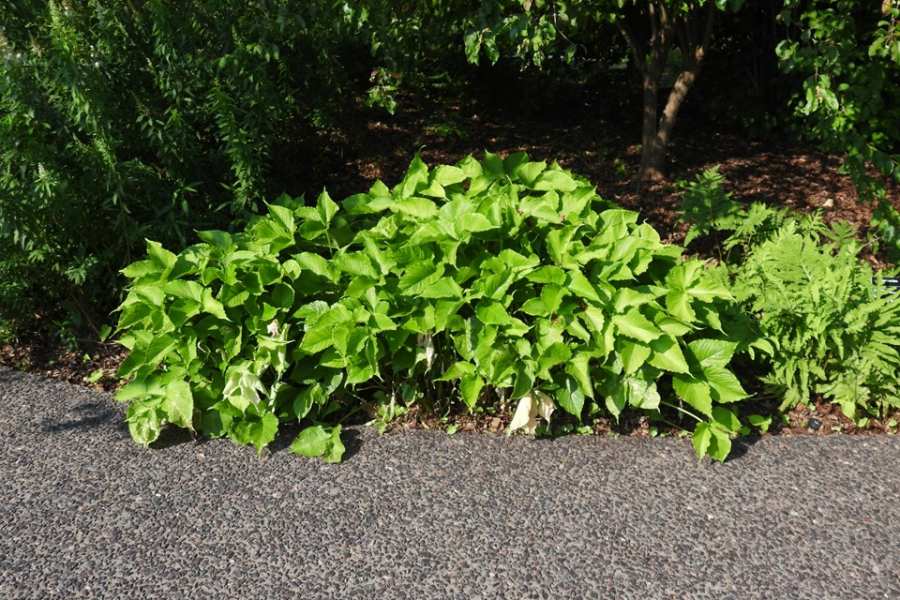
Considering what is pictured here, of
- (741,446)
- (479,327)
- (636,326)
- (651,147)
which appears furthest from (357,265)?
(651,147)

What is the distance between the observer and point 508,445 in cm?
338

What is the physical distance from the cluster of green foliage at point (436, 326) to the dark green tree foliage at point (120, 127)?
83 centimetres

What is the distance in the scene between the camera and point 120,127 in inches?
172

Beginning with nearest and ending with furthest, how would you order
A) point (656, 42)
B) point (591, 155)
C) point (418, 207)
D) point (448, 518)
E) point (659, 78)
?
point (448, 518) < point (418, 207) < point (656, 42) < point (659, 78) < point (591, 155)

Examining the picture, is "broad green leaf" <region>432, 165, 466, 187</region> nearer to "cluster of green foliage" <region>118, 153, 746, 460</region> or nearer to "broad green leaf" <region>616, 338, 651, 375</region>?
"cluster of green foliage" <region>118, 153, 746, 460</region>

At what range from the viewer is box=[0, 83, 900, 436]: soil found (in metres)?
5.98

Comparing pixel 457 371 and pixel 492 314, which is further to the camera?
pixel 457 371

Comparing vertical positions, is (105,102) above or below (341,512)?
above

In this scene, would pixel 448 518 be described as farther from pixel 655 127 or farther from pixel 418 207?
pixel 655 127

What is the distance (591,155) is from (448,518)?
4.65 metres

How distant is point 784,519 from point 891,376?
1.05 m

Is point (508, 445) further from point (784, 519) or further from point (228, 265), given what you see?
point (228, 265)

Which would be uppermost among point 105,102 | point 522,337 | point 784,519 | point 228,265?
point 105,102

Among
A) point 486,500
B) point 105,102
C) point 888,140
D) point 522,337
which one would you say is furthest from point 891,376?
point 105,102
